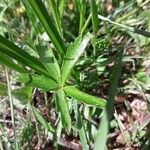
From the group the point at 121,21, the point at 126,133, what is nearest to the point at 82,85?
the point at 126,133

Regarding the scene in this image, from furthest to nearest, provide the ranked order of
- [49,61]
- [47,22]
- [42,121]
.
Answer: [42,121], [49,61], [47,22]

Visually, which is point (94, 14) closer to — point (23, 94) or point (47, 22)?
point (47, 22)

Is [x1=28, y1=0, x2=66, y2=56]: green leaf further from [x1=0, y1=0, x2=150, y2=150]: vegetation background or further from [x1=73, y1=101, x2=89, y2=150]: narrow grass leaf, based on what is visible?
[x1=73, y1=101, x2=89, y2=150]: narrow grass leaf

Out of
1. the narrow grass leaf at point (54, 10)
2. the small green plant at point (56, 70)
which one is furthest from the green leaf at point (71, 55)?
the narrow grass leaf at point (54, 10)

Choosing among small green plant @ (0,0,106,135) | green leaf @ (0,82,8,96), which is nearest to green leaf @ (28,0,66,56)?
small green plant @ (0,0,106,135)

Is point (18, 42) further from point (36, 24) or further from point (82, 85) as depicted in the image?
point (82, 85)

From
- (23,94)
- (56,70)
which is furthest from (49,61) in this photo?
(23,94)
